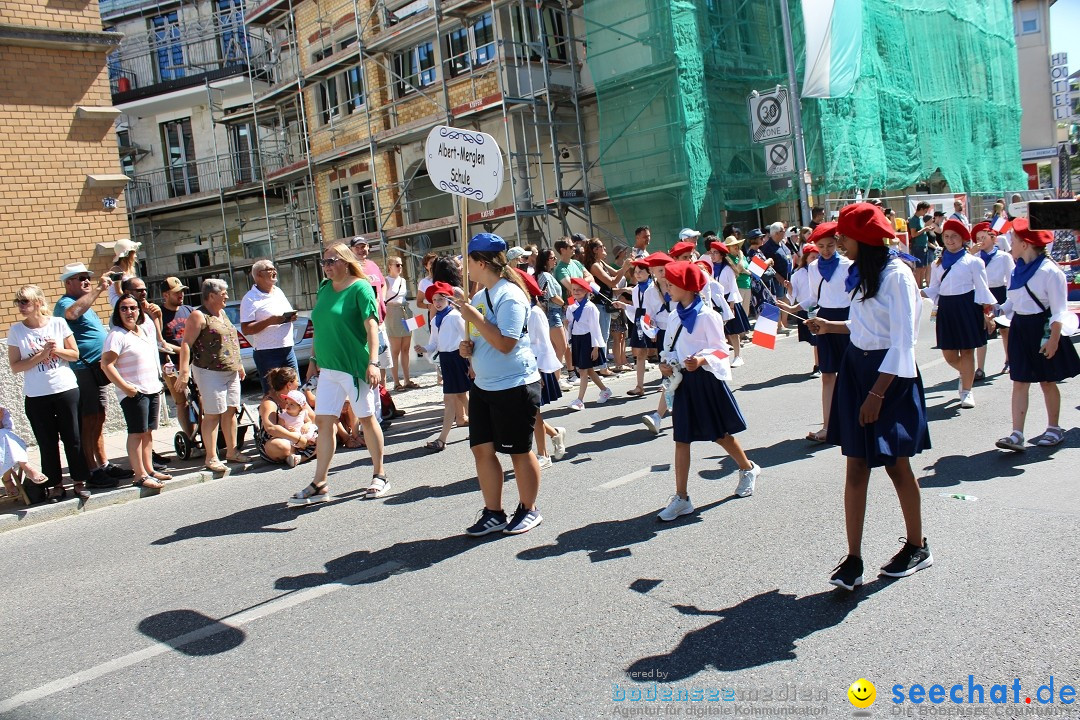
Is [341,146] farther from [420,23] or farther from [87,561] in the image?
[87,561]

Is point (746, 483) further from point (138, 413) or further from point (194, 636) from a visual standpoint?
point (138, 413)

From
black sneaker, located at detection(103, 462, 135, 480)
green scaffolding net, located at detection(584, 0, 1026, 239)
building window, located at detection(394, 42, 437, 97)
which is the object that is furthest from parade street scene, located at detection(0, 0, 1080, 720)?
building window, located at detection(394, 42, 437, 97)

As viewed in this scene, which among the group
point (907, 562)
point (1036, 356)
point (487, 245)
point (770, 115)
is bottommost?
point (907, 562)

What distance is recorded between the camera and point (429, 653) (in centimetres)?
396

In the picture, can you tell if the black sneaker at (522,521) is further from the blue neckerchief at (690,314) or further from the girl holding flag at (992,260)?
the girl holding flag at (992,260)

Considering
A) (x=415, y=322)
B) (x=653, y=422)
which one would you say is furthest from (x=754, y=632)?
(x=415, y=322)

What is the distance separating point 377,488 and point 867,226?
431 centimetres

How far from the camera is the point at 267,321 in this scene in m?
8.32

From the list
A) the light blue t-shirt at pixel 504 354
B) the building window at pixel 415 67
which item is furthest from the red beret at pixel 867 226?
the building window at pixel 415 67

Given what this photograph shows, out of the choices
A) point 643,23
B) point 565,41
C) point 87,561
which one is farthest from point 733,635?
point 565,41

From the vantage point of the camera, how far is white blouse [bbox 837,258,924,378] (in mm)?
→ 3998

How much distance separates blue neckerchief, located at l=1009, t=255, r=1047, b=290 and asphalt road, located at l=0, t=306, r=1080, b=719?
4.15 feet

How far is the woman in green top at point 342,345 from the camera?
6531 millimetres

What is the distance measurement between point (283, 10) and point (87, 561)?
24.0m
